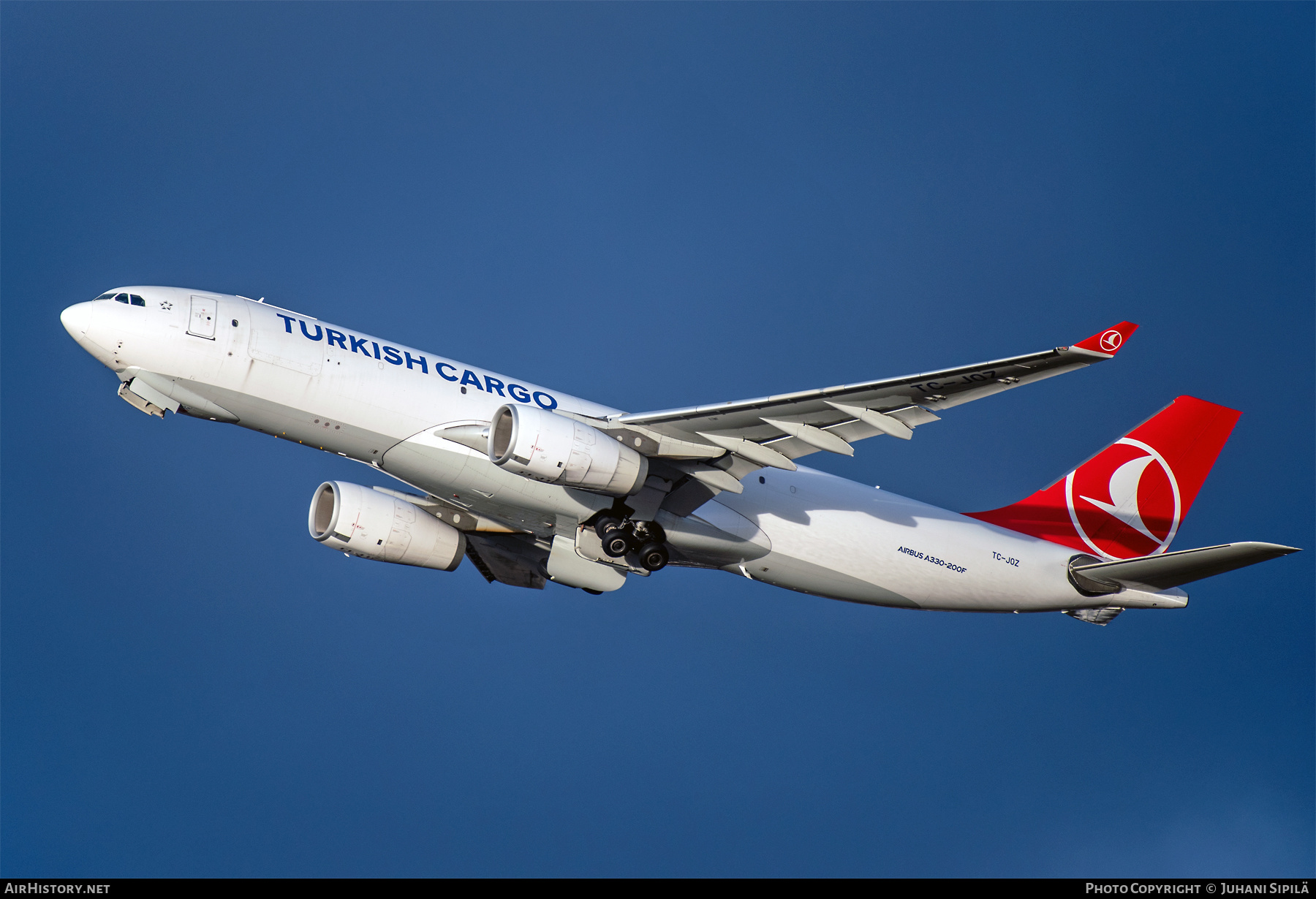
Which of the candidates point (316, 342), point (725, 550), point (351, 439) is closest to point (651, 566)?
point (725, 550)

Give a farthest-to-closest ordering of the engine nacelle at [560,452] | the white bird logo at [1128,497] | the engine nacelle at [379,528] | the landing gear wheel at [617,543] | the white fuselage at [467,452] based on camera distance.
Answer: the white bird logo at [1128,497]
the engine nacelle at [379,528]
the landing gear wheel at [617,543]
the white fuselage at [467,452]
the engine nacelle at [560,452]

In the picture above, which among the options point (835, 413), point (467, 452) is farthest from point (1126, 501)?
point (467, 452)

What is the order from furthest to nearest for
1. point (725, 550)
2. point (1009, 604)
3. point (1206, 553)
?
point (1009, 604)
point (725, 550)
point (1206, 553)

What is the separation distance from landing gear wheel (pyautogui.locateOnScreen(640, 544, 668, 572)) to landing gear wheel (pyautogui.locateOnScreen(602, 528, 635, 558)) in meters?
0.32

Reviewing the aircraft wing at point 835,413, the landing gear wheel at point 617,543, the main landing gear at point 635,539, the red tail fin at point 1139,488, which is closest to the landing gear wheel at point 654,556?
the main landing gear at point 635,539

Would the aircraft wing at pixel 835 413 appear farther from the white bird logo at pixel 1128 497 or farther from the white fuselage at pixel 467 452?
the white bird logo at pixel 1128 497

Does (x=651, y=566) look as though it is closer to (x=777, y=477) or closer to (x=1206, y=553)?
(x=777, y=477)

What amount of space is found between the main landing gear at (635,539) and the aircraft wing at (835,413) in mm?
1899

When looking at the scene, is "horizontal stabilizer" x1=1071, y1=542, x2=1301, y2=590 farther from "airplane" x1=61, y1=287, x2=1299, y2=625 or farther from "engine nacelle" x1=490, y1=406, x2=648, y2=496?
"engine nacelle" x1=490, y1=406, x2=648, y2=496

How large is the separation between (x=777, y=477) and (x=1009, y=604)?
7.21 metres

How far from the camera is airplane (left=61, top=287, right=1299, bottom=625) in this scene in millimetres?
25094

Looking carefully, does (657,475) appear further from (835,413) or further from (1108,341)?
(1108,341)

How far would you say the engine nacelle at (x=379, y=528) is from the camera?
30.3 meters
